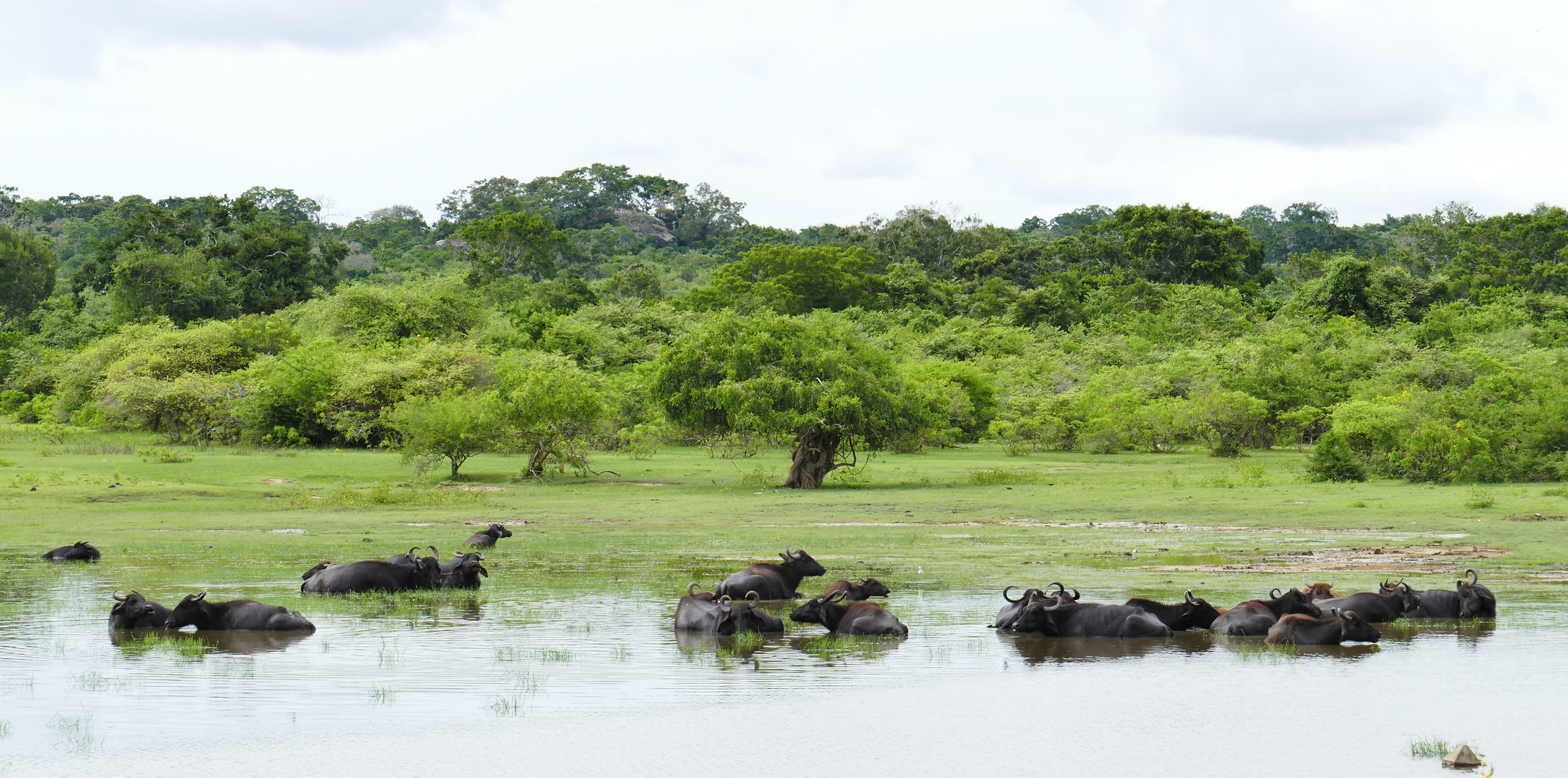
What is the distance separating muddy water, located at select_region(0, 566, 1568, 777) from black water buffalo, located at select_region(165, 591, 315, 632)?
7.6 inches

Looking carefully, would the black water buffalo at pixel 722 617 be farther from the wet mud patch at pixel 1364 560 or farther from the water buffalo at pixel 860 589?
the wet mud patch at pixel 1364 560

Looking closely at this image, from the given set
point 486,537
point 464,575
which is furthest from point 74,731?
point 486,537

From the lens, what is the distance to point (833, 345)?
1421 inches

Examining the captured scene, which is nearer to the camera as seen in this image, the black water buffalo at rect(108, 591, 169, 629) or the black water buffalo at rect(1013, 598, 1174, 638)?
the black water buffalo at rect(1013, 598, 1174, 638)

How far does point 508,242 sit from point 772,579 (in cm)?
7831

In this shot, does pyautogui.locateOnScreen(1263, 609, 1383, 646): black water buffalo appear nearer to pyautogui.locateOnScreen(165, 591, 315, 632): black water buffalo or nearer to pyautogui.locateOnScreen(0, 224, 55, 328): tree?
pyautogui.locateOnScreen(165, 591, 315, 632): black water buffalo

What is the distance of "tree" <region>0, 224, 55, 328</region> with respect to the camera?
8569 centimetres

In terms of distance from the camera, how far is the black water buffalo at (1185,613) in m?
13.0

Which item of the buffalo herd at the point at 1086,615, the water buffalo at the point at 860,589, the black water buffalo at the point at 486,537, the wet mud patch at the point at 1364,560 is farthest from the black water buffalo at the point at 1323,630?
the black water buffalo at the point at 486,537

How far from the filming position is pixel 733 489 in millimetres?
34344

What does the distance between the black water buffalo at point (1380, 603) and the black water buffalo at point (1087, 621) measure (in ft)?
5.76

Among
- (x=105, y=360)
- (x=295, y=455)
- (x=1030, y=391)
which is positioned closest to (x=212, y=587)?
(x=295, y=455)

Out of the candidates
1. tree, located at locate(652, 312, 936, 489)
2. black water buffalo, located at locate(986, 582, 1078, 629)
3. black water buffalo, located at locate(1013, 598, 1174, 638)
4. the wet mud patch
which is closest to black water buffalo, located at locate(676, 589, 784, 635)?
black water buffalo, located at locate(986, 582, 1078, 629)

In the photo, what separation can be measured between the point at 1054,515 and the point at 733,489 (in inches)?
391
